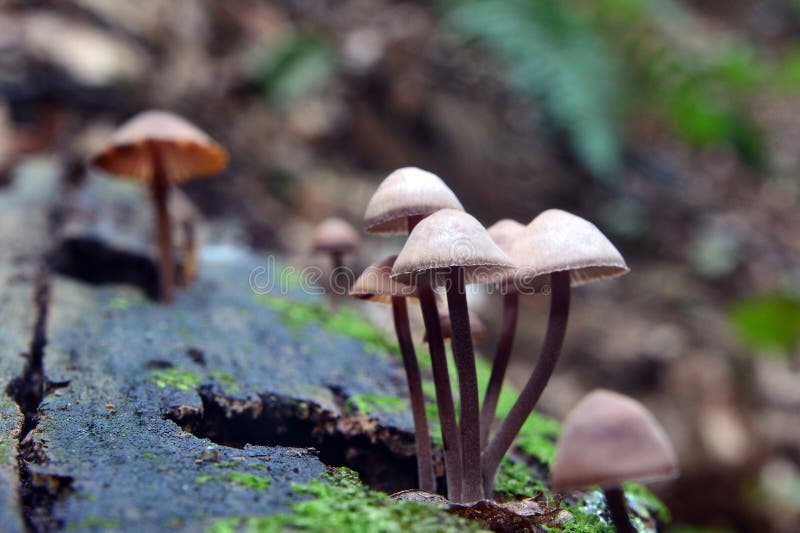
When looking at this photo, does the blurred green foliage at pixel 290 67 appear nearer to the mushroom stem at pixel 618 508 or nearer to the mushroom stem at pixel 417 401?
the mushroom stem at pixel 417 401

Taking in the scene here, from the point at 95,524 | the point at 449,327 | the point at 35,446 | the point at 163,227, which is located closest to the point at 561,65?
the point at 163,227

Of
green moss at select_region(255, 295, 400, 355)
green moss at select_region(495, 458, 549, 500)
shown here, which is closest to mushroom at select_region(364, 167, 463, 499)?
green moss at select_region(495, 458, 549, 500)

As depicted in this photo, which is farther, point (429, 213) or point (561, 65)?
point (561, 65)

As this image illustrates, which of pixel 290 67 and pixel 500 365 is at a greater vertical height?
pixel 290 67

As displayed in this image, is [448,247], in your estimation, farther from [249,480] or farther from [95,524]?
[95,524]

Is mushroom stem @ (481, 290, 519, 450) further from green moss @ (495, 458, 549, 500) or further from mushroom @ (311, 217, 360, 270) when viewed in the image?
mushroom @ (311, 217, 360, 270)

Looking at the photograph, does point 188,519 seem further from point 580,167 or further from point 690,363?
point 580,167

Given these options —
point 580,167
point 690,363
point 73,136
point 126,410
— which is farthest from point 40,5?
point 690,363
